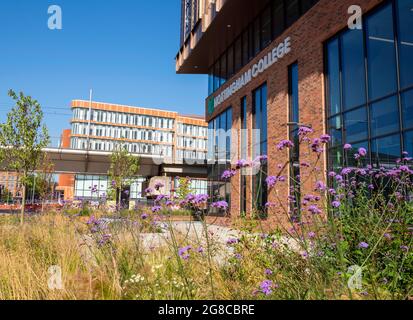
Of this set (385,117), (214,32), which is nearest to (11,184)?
(214,32)

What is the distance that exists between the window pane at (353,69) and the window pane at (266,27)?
525 cm

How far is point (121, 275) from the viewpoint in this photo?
4.25 m

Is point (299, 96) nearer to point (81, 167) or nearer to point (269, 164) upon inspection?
point (269, 164)

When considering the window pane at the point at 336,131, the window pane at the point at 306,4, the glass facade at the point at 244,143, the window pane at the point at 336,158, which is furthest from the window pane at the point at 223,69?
the window pane at the point at 336,158

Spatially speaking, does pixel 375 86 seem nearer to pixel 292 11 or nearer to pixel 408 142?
pixel 408 142

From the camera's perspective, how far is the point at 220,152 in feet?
69.3

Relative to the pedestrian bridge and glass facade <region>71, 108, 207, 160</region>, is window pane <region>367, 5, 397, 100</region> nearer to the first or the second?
the pedestrian bridge

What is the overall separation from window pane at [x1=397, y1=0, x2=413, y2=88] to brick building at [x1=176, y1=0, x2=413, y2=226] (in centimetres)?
2

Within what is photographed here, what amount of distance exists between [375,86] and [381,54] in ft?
2.79

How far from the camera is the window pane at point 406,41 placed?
28.7 ft

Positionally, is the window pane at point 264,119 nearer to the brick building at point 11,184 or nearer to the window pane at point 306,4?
the window pane at point 306,4

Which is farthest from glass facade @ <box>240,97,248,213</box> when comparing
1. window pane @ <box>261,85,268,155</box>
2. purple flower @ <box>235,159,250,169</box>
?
purple flower @ <box>235,159,250,169</box>
